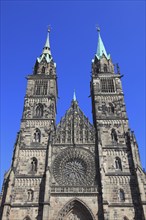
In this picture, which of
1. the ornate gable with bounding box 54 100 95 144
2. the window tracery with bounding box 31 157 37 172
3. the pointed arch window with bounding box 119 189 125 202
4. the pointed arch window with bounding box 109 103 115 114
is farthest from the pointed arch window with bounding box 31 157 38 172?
the pointed arch window with bounding box 109 103 115 114

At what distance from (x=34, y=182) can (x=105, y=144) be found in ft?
27.9

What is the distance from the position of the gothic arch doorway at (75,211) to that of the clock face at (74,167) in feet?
6.12

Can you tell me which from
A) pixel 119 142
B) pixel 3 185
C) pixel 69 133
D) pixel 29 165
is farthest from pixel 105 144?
pixel 3 185

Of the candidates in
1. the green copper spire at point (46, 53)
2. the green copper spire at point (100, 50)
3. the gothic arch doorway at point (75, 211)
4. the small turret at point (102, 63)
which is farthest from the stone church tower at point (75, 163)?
the green copper spire at point (46, 53)

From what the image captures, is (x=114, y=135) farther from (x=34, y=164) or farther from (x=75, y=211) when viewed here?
(x=34, y=164)

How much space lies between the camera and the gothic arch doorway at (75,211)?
21.3m

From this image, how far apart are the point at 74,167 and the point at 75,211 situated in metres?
4.30

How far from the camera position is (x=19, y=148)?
1004 inches

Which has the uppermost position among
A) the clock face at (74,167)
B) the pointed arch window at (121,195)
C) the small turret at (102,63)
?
the small turret at (102,63)

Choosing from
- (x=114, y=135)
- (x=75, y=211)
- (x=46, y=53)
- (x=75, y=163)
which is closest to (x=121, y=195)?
(x=75, y=211)

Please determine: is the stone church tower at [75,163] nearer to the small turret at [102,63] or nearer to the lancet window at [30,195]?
the lancet window at [30,195]

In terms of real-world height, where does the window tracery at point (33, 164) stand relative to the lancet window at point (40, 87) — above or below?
below

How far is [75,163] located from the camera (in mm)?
24766

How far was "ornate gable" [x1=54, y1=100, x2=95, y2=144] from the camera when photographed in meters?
26.3
